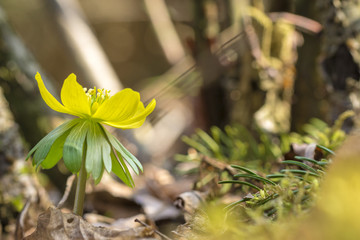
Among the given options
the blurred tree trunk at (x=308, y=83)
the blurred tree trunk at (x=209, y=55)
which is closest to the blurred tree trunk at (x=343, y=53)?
the blurred tree trunk at (x=308, y=83)

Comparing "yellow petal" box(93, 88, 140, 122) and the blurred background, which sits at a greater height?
"yellow petal" box(93, 88, 140, 122)

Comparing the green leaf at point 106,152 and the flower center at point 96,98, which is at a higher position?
the flower center at point 96,98

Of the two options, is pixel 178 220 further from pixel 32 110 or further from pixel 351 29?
pixel 32 110

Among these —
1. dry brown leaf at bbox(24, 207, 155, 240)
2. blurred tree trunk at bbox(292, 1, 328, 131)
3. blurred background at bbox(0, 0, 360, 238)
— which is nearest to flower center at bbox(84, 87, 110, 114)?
dry brown leaf at bbox(24, 207, 155, 240)

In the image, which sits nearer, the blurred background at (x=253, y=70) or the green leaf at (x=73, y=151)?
the green leaf at (x=73, y=151)

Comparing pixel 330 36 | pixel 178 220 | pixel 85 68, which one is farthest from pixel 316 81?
pixel 85 68

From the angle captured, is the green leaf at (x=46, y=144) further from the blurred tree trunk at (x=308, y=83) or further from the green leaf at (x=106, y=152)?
the blurred tree trunk at (x=308, y=83)

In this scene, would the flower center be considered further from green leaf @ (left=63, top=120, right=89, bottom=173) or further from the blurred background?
the blurred background

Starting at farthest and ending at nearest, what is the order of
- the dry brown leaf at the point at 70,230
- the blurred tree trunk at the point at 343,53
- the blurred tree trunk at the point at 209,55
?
the blurred tree trunk at the point at 209,55, the blurred tree trunk at the point at 343,53, the dry brown leaf at the point at 70,230
